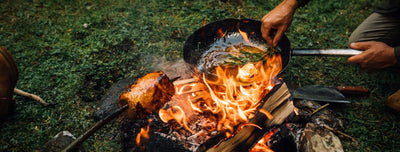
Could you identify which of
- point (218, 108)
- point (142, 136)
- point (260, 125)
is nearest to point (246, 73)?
point (218, 108)

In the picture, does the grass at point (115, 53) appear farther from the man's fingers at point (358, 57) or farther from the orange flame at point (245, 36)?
the orange flame at point (245, 36)

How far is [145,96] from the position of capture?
2562 millimetres

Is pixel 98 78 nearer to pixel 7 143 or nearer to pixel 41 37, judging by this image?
pixel 7 143

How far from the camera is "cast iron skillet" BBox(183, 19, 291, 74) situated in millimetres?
3111

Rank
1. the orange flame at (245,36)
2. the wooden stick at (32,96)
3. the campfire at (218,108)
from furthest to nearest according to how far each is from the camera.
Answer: the wooden stick at (32,96), the orange flame at (245,36), the campfire at (218,108)

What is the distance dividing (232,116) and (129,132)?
4.60ft

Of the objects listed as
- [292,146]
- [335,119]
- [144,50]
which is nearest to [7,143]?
[144,50]

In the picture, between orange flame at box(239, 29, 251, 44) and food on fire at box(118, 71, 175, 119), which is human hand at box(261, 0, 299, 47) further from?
food on fire at box(118, 71, 175, 119)

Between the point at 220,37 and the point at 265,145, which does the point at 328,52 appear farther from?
the point at 220,37

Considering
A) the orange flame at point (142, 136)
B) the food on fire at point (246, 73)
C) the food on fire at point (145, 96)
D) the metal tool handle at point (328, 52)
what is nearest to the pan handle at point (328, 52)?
the metal tool handle at point (328, 52)

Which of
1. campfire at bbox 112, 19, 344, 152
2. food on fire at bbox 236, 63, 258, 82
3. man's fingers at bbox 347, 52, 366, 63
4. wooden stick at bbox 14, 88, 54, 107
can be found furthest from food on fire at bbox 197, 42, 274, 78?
wooden stick at bbox 14, 88, 54, 107

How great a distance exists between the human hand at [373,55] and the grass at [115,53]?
0.98 m

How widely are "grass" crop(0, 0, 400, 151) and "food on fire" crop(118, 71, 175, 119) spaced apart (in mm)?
763

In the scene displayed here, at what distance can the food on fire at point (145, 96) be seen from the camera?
2541mm
